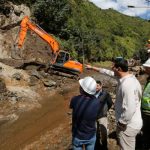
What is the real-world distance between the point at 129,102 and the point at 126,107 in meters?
0.09

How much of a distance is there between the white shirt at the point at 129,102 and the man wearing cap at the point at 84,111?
417 mm

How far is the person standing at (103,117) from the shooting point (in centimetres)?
779

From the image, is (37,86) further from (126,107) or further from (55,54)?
(126,107)

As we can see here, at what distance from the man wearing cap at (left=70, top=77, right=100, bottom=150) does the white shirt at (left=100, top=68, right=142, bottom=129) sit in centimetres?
42

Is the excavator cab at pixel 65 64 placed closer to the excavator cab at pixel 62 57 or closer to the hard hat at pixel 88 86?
the excavator cab at pixel 62 57

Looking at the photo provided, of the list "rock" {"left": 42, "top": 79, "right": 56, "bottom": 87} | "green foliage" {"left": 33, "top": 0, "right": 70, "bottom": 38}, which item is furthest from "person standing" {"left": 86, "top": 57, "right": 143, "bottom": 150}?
"green foliage" {"left": 33, "top": 0, "right": 70, "bottom": 38}

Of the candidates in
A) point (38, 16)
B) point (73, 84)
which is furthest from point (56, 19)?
point (73, 84)

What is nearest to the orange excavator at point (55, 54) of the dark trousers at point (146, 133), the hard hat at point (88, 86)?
the dark trousers at point (146, 133)

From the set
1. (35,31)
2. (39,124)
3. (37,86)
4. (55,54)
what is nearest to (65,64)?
(55,54)

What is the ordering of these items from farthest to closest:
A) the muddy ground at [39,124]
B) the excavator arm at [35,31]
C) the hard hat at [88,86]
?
the excavator arm at [35,31], the muddy ground at [39,124], the hard hat at [88,86]

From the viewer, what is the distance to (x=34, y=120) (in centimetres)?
1383

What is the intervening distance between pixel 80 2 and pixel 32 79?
1528 inches

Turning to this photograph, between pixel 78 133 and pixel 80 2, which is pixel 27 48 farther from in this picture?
pixel 80 2

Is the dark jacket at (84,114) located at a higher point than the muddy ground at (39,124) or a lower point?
A: higher
